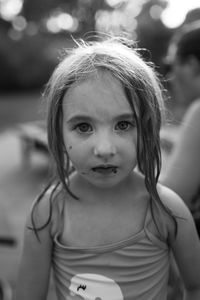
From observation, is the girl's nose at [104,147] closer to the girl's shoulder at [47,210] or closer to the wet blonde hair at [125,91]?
the wet blonde hair at [125,91]

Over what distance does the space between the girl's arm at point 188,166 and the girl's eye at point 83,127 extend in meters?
0.69

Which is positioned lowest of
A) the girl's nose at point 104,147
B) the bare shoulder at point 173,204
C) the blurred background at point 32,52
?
the bare shoulder at point 173,204

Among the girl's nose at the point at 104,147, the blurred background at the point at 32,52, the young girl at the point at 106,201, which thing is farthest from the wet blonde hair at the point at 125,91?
the blurred background at the point at 32,52

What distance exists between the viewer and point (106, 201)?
1186mm

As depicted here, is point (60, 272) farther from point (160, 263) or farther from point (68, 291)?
point (160, 263)

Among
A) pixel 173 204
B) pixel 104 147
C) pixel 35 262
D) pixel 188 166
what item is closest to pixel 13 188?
pixel 188 166

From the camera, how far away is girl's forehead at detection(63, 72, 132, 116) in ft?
3.41

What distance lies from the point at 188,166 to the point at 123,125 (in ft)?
2.19

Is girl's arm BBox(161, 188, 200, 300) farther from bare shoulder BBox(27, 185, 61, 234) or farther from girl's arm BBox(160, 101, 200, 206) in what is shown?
girl's arm BBox(160, 101, 200, 206)

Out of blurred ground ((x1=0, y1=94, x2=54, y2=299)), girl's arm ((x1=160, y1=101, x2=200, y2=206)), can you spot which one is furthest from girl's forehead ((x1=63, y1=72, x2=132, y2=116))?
girl's arm ((x1=160, y1=101, x2=200, y2=206))

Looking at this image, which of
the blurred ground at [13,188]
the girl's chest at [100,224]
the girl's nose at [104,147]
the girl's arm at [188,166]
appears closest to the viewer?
the girl's nose at [104,147]

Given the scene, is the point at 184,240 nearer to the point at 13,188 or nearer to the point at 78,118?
the point at 78,118

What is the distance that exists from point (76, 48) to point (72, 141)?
1.05ft

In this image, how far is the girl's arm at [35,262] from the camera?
1.17m
